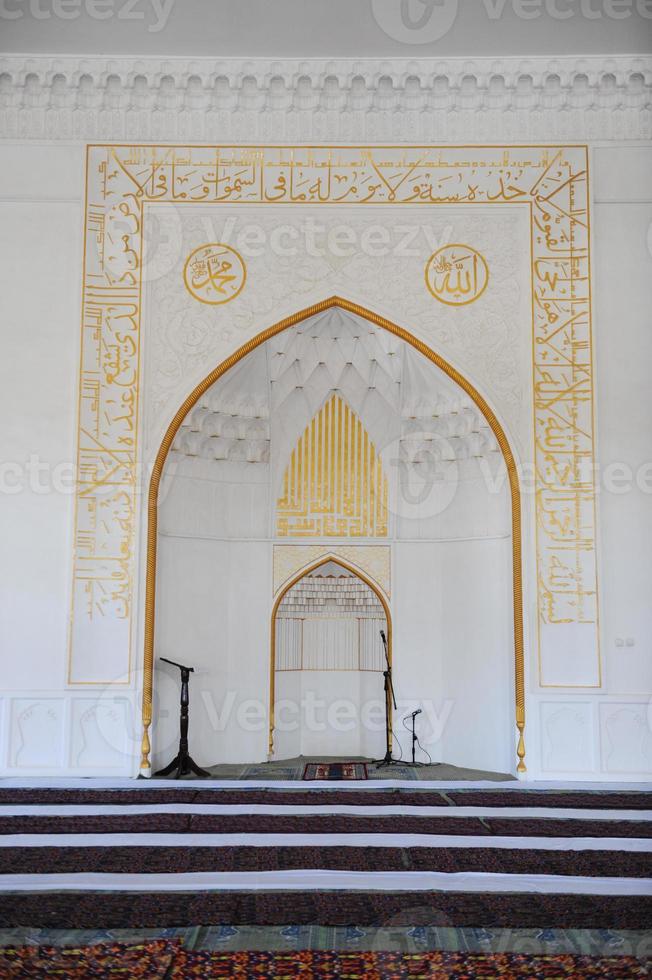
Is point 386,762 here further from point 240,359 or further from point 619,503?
point 240,359

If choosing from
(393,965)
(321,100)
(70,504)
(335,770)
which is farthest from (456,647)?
(393,965)

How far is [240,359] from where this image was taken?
5.10 meters

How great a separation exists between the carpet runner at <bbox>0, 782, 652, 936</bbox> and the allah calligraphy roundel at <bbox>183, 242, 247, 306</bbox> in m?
2.54

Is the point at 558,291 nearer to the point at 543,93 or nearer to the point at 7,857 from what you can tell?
the point at 543,93

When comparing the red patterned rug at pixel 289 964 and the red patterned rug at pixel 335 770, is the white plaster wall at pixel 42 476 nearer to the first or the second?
the red patterned rug at pixel 335 770

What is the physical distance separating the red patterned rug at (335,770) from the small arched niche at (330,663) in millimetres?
310

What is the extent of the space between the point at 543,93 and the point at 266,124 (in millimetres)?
1512

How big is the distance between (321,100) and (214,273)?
1.11 m

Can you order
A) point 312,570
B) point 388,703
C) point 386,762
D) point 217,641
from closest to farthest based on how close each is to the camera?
point 386,762, point 217,641, point 388,703, point 312,570

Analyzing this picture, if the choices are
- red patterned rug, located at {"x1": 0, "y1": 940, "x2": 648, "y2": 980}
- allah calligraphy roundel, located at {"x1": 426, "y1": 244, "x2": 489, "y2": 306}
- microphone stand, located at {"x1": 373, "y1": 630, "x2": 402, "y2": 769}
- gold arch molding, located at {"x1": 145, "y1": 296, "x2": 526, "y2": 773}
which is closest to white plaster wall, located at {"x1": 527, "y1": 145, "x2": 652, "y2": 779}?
gold arch molding, located at {"x1": 145, "y1": 296, "x2": 526, "y2": 773}

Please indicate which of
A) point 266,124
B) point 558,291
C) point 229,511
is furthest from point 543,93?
point 229,511

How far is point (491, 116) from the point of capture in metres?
5.10

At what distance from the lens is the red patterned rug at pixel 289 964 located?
2.04 meters

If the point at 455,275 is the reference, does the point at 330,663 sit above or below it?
below
